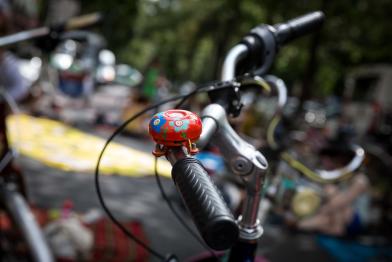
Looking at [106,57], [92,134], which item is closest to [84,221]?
[92,134]

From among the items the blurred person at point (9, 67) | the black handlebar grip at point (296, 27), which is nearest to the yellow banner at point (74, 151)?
the blurred person at point (9, 67)

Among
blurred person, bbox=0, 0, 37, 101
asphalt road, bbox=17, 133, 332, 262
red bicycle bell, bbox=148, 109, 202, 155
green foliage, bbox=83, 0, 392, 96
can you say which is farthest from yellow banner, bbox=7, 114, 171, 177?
red bicycle bell, bbox=148, 109, 202, 155

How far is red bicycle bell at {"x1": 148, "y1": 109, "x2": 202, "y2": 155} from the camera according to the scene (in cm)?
74

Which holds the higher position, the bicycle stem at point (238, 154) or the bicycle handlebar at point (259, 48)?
the bicycle handlebar at point (259, 48)

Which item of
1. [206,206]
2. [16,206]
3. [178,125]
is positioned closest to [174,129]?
[178,125]

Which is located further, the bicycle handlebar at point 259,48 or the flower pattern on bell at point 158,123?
the bicycle handlebar at point 259,48

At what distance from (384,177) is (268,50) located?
4328 millimetres

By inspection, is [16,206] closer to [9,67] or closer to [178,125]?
[9,67]

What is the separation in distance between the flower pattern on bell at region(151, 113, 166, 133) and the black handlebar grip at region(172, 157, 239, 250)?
0.07 meters

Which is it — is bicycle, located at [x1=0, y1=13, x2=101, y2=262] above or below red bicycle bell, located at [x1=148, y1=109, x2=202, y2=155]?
below

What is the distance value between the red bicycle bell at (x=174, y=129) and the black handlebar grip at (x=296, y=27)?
0.61m

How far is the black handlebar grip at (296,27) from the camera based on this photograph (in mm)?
1270

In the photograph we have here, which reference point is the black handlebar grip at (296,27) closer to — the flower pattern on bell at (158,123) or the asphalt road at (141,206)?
the flower pattern on bell at (158,123)

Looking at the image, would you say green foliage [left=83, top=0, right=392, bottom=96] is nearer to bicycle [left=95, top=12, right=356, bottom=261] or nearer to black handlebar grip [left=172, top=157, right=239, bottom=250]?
bicycle [left=95, top=12, right=356, bottom=261]
